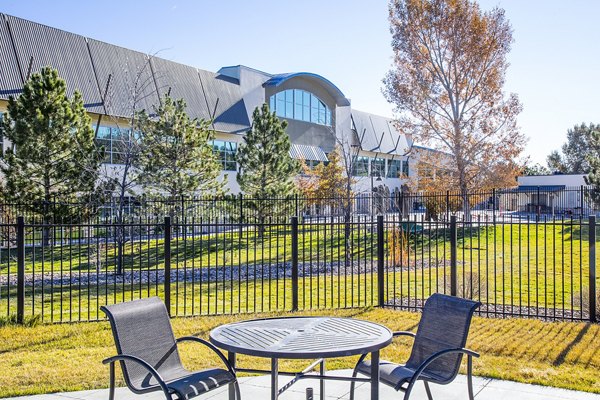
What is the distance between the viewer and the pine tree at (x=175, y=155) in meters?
Result: 21.8

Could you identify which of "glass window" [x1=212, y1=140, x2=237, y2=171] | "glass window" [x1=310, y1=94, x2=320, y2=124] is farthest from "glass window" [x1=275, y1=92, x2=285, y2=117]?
"glass window" [x1=212, y1=140, x2=237, y2=171]

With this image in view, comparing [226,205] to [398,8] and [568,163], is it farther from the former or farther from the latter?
[568,163]

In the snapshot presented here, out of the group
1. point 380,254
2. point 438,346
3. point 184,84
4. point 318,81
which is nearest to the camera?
point 438,346

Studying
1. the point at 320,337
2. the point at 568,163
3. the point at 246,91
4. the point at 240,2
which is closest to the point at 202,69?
the point at 246,91

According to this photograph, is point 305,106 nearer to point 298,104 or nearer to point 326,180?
point 298,104

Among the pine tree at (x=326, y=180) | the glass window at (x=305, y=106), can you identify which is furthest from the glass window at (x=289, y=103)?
the pine tree at (x=326, y=180)

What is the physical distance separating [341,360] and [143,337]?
2854 mm

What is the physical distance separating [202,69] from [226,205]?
1440 centimetres

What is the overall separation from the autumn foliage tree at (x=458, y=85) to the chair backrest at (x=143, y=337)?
2540cm

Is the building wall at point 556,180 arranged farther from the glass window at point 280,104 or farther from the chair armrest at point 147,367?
the chair armrest at point 147,367

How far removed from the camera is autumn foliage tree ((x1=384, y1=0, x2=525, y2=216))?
26.7 metres

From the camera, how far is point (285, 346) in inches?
145

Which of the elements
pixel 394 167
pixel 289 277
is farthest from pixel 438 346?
pixel 394 167

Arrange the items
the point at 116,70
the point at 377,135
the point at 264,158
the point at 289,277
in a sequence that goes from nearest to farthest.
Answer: the point at 289,277
the point at 264,158
the point at 116,70
the point at 377,135
